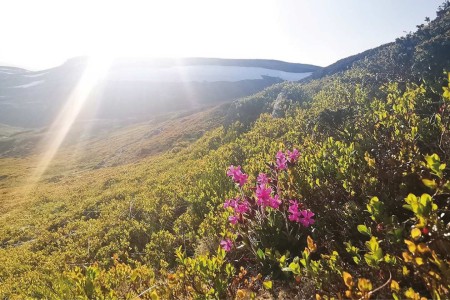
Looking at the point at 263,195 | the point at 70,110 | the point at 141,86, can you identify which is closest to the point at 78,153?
the point at 263,195

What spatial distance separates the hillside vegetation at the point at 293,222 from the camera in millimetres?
2975

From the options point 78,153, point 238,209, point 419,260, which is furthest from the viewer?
point 78,153

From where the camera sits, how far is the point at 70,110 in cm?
8200

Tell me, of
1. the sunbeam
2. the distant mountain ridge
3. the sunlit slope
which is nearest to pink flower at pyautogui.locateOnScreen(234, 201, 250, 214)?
the sunlit slope

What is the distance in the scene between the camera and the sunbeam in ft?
137

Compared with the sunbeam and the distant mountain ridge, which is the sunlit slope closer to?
the sunbeam

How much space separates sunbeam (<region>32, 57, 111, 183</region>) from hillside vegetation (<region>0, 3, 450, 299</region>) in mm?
21816

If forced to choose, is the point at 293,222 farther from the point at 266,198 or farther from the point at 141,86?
the point at 141,86

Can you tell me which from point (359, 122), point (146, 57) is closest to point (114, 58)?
point (146, 57)

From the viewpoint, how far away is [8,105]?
276 feet

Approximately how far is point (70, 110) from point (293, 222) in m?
85.7

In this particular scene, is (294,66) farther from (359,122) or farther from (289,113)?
(359,122)

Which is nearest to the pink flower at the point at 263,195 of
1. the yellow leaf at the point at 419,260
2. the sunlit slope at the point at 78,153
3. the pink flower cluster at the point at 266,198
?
the pink flower cluster at the point at 266,198

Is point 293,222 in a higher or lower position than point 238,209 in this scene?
lower
